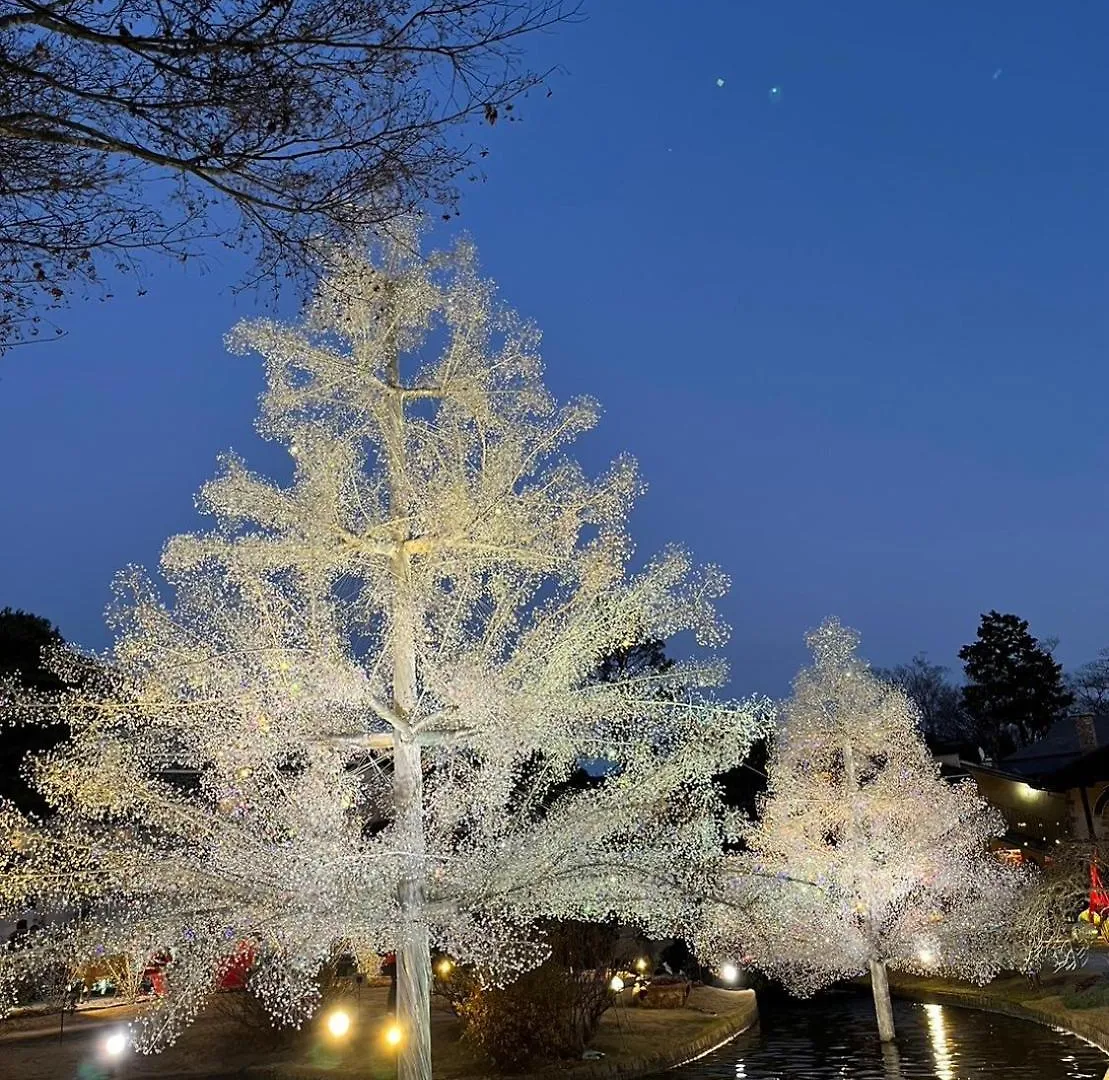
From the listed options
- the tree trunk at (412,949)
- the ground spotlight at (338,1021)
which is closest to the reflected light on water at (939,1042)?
the tree trunk at (412,949)

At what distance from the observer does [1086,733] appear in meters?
38.1

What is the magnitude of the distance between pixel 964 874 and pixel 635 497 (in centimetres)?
1268

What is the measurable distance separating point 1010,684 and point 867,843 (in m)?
40.0

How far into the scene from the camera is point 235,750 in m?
9.36

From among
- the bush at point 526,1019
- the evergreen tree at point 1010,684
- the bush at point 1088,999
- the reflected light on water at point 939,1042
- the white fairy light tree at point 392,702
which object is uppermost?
the evergreen tree at point 1010,684

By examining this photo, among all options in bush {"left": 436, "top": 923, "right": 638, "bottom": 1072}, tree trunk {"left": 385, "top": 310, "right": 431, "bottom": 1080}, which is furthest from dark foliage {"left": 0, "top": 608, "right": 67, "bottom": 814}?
tree trunk {"left": 385, "top": 310, "right": 431, "bottom": 1080}

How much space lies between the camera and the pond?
1477cm

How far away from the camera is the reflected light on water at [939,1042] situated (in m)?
14.8

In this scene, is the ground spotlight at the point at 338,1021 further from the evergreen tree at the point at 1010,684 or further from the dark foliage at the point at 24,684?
the evergreen tree at the point at 1010,684

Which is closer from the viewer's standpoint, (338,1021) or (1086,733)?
(338,1021)

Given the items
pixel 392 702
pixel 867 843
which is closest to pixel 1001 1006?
pixel 867 843

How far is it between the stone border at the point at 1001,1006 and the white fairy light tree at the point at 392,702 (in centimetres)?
1012

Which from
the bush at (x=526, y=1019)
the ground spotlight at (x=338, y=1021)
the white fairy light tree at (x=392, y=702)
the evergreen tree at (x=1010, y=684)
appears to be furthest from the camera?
the evergreen tree at (x=1010, y=684)

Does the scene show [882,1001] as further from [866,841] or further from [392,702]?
[392,702]
